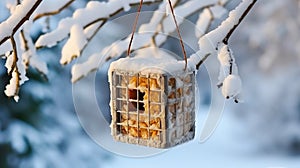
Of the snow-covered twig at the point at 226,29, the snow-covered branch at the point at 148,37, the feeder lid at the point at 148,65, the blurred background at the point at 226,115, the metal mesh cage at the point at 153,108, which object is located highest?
the blurred background at the point at 226,115

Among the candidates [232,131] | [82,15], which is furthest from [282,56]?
[82,15]

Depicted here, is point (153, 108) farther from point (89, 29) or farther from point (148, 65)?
point (89, 29)

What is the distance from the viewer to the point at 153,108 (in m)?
1.44

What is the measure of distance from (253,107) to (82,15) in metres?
5.66

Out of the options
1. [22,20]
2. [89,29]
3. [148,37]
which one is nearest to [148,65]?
[22,20]

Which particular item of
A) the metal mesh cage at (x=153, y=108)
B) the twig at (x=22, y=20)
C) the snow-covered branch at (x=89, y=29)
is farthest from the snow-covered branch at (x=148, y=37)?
the twig at (x=22, y=20)

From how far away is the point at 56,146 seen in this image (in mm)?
5012

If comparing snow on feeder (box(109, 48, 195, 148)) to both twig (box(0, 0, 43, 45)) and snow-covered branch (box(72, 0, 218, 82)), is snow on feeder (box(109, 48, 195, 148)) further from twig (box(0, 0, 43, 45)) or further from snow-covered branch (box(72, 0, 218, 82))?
snow-covered branch (box(72, 0, 218, 82))

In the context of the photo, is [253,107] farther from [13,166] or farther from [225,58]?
[225,58]

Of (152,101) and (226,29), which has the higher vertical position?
(226,29)

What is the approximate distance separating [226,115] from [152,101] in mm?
6530

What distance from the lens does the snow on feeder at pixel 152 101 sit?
1396 millimetres

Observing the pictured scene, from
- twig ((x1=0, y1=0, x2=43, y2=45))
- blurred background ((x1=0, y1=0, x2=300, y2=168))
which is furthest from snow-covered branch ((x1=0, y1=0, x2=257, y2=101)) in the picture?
blurred background ((x1=0, y1=0, x2=300, y2=168))

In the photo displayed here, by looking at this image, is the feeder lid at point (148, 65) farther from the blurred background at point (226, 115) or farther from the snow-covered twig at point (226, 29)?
the blurred background at point (226, 115)
